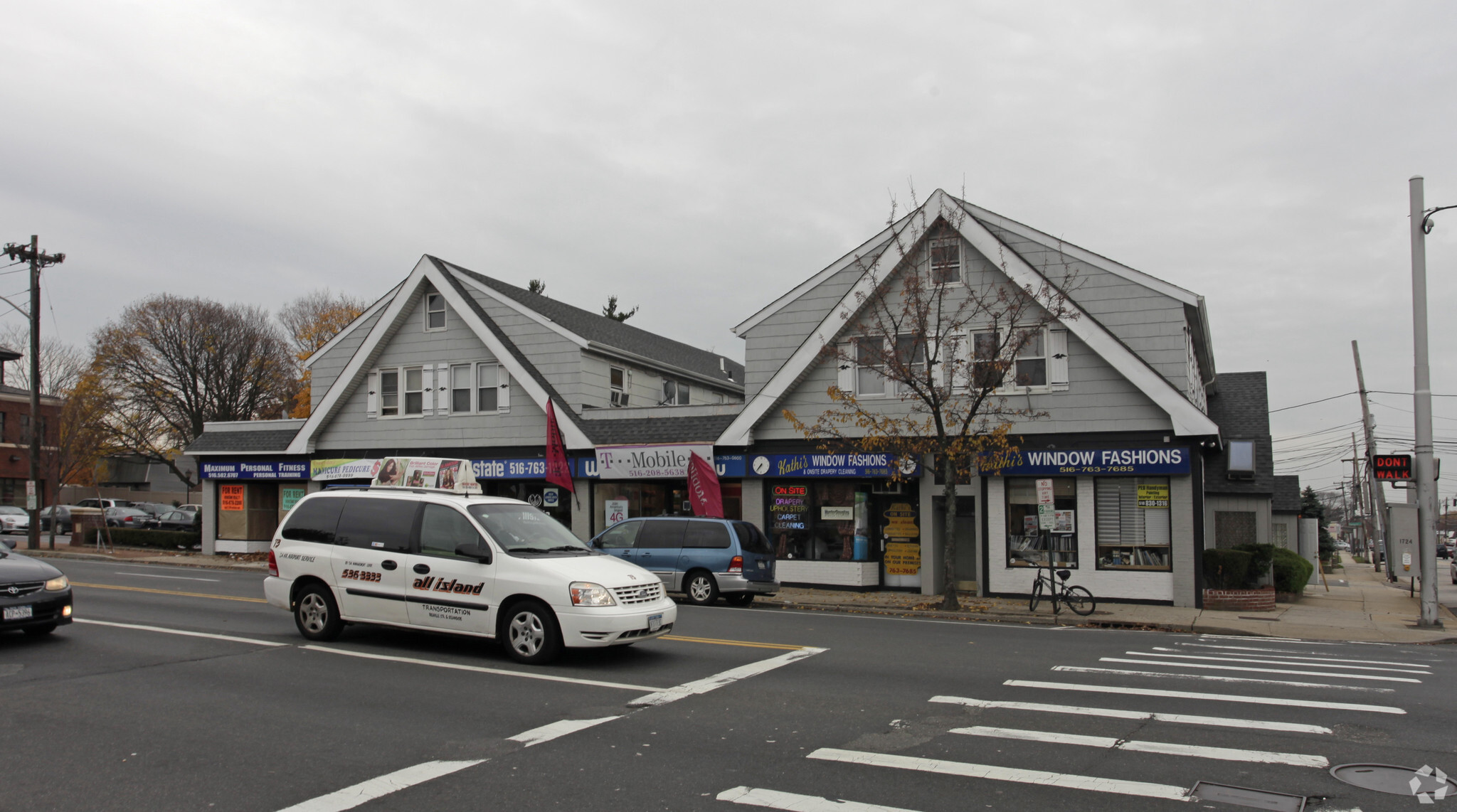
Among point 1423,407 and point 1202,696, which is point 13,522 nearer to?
point 1202,696

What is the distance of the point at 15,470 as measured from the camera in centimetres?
5400

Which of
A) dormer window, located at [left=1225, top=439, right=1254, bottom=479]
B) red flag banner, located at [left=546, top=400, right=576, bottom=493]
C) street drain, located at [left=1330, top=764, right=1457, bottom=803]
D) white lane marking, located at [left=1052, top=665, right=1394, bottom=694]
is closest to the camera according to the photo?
street drain, located at [left=1330, top=764, right=1457, bottom=803]

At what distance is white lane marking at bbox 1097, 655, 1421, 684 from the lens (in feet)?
35.1

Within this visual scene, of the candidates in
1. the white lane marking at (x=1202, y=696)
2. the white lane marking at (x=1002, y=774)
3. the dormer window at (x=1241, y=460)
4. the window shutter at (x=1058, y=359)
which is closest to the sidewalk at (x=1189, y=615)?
the dormer window at (x=1241, y=460)

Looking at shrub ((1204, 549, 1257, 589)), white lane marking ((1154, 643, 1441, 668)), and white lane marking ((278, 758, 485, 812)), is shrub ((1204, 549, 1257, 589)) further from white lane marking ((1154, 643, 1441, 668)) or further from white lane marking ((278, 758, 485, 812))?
white lane marking ((278, 758, 485, 812))

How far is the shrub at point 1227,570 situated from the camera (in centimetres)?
2002

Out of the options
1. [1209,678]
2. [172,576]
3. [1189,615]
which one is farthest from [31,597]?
[1189,615]

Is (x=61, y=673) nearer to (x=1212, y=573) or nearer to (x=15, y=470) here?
(x=1212, y=573)

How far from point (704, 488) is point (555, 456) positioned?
4.24m

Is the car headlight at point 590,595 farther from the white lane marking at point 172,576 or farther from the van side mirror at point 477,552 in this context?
the white lane marking at point 172,576

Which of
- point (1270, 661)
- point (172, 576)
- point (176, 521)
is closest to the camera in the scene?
point (1270, 661)

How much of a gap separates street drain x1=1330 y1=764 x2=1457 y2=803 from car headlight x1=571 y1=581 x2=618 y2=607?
6.32 m

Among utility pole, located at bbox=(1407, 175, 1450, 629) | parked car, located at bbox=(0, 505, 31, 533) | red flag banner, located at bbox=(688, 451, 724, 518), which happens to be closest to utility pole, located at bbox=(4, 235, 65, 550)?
parked car, located at bbox=(0, 505, 31, 533)

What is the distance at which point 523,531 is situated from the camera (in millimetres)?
10914
